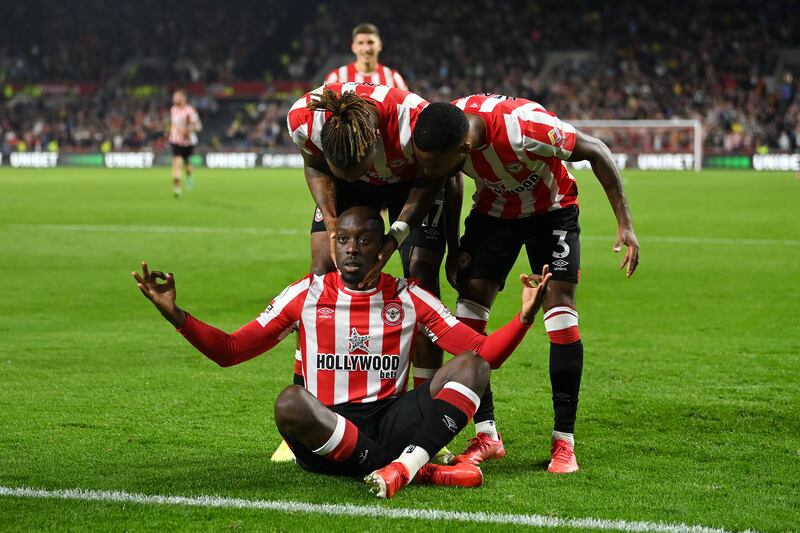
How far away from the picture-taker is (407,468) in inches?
179

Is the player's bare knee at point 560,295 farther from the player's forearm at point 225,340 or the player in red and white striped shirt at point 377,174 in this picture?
the player's forearm at point 225,340

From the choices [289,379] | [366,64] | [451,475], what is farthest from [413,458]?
[366,64]

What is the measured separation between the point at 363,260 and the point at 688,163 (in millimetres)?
34123

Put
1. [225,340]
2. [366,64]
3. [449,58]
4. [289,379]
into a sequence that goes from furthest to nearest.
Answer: [449,58], [366,64], [289,379], [225,340]

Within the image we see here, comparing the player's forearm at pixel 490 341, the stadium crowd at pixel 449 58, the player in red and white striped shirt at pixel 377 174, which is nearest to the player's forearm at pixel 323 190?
the player in red and white striped shirt at pixel 377 174

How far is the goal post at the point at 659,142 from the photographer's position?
37344mm

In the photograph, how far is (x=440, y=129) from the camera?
4695 millimetres

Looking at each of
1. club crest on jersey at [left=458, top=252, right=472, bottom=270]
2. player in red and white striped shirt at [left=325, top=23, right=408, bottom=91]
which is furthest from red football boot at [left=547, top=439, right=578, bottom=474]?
player in red and white striped shirt at [left=325, top=23, right=408, bottom=91]

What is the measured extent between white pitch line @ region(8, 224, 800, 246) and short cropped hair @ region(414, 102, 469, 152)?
11.5 m

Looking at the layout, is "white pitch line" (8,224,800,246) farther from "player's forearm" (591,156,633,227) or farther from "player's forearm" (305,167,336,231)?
"player's forearm" (305,167,336,231)

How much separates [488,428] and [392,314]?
91 cm

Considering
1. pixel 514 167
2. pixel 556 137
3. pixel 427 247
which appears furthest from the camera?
pixel 427 247

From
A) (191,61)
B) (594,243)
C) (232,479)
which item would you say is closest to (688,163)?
A: (594,243)

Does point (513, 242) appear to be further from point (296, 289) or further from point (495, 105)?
point (296, 289)
